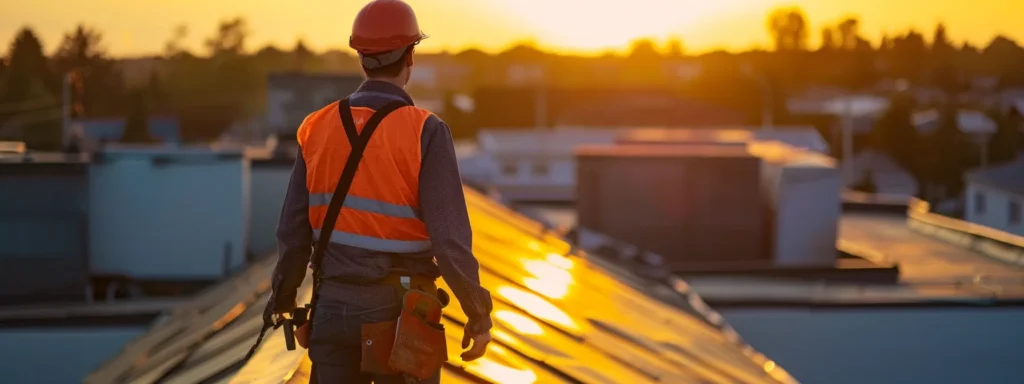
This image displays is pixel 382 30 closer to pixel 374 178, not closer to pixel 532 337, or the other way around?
pixel 374 178

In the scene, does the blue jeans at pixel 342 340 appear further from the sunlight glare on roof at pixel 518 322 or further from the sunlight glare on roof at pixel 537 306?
the sunlight glare on roof at pixel 537 306

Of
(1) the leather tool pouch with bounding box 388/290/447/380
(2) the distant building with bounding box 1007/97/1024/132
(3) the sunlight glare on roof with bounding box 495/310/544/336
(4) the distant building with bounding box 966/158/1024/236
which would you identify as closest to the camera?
(1) the leather tool pouch with bounding box 388/290/447/380

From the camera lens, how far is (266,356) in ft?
22.8

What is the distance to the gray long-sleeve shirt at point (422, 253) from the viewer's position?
5438 millimetres

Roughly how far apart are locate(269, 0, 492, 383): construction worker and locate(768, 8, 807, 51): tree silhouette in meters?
135

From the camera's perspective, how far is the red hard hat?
5.54m

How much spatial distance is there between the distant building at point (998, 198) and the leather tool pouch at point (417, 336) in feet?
131

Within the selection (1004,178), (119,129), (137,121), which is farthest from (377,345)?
(137,121)

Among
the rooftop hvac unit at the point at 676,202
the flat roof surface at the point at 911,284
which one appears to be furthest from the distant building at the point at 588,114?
the rooftop hvac unit at the point at 676,202

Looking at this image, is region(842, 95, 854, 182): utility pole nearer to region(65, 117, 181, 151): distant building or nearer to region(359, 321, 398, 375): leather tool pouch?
region(65, 117, 181, 151): distant building

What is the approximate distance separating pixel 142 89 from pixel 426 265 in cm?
7289

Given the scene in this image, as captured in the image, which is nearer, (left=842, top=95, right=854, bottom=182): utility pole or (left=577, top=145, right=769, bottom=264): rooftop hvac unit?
(left=577, top=145, right=769, bottom=264): rooftop hvac unit

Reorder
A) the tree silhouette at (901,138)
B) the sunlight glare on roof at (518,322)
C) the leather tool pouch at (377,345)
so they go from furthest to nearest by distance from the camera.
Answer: the tree silhouette at (901,138) → the sunlight glare on roof at (518,322) → the leather tool pouch at (377,345)

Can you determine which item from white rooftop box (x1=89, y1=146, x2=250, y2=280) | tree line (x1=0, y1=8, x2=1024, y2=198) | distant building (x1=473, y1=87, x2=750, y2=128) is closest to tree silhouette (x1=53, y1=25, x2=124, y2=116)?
tree line (x1=0, y1=8, x2=1024, y2=198)
